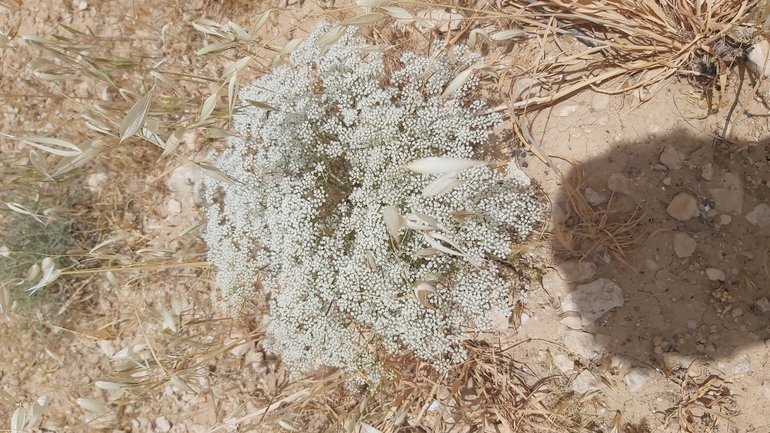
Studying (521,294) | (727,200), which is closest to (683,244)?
(727,200)

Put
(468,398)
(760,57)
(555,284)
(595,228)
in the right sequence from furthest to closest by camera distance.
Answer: (468,398)
(555,284)
(595,228)
(760,57)

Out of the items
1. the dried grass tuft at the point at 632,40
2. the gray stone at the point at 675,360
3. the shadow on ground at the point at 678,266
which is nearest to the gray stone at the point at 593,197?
the shadow on ground at the point at 678,266

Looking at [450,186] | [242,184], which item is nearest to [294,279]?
[242,184]

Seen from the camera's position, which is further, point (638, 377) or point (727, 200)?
point (638, 377)

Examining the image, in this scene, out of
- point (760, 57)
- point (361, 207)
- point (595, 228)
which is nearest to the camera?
point (760, 57)

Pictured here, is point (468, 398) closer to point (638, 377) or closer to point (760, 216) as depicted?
point (638, 377)

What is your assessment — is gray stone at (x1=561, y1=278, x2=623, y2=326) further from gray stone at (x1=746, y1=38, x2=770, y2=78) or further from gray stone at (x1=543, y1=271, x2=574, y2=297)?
gray stone at (x1=746, y1=38, x2=770, y2=78)

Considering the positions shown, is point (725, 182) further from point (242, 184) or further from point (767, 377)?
point (242, 184)

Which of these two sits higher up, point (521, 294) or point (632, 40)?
point (632, 40)

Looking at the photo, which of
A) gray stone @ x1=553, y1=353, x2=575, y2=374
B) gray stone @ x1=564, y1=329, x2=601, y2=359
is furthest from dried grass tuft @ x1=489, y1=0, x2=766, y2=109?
gray stone @ x1=553, y1=353, x2=575, y2=374
